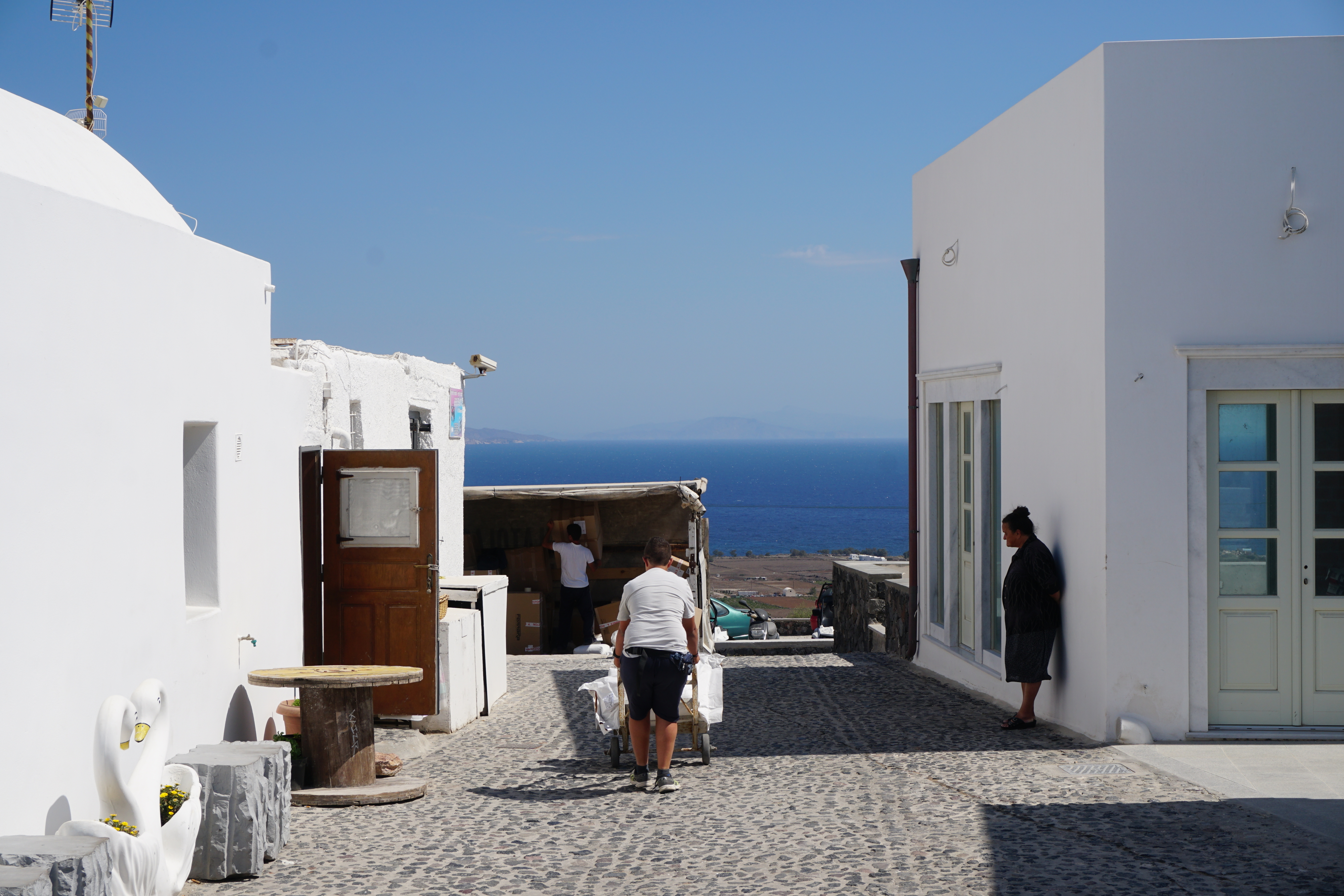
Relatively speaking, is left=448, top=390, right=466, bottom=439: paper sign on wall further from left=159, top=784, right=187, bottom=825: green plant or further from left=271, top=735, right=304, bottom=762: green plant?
left=159, top=784, right=187, bottom=825: green plant

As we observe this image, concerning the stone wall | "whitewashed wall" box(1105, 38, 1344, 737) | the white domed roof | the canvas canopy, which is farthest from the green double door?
the canvas canopy

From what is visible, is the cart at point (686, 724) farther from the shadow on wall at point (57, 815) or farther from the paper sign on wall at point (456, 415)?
the paper sign on wall at point (456, 415)

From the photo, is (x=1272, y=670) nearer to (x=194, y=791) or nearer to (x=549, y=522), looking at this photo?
(x=194, y=791)

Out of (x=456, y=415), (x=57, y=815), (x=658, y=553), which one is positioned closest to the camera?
(x=57, y=815)

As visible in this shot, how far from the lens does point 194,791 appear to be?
575cm

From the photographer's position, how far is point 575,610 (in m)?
16.9

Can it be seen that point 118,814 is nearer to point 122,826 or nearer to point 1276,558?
point 122,826

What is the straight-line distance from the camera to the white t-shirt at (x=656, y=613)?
7.74 metres

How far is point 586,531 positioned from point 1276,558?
34.5ft

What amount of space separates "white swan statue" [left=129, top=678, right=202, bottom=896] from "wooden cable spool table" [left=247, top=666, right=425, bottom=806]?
1383 mm

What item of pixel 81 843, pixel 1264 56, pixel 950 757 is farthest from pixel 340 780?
pixel 1264 56

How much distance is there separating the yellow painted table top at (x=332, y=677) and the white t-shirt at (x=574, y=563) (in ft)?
28.0

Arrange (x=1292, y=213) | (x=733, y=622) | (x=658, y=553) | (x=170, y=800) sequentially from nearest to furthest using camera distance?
(x=170, y=800) → (x=658, y=553) → (x=1292, y=213) → (x=733, y=622)

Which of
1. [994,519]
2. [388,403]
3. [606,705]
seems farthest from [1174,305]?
[388,403]
